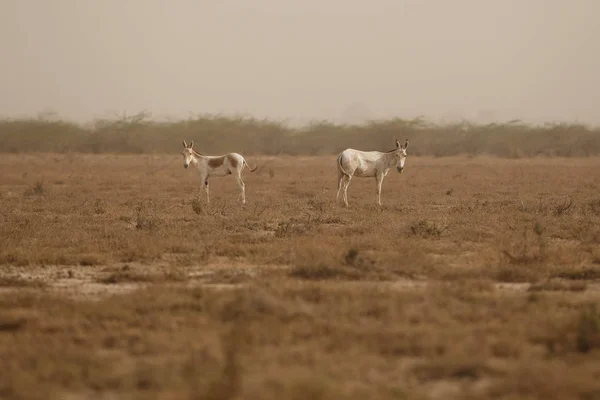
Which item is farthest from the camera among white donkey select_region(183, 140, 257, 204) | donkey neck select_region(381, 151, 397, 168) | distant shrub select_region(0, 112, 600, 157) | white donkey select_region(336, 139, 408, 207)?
distant shrub select_region(0, 112, 600, 157)

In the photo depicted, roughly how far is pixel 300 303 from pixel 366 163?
11538 millimetres

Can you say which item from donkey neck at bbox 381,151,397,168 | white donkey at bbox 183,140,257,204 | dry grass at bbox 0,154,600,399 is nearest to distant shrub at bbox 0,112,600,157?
white donkey at bbox 183,140,257,204

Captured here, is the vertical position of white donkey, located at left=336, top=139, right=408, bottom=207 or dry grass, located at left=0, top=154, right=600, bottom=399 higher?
white donkey, located at left=336, top=139, right=408, bottom=207

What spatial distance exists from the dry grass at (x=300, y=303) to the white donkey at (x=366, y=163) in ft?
5.20

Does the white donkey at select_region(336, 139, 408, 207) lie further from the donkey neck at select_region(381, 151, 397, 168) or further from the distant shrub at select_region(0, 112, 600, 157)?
the distant shrub at select_region(0, 112, 600, 157)

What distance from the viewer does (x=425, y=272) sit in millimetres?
10367

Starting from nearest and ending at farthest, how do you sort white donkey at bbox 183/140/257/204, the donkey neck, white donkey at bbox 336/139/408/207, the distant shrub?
white donkey at bbox 336/139/408/207 → the donkey neck → white donkey at bbox 183/140/257/204 → the distant shrub

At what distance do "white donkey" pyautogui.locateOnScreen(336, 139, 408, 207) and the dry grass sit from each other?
1.59 metres

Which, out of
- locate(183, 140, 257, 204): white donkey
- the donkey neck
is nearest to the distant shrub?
locate(183, 140, 257, 204): white donkey

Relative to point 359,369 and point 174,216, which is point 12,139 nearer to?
point 174,216

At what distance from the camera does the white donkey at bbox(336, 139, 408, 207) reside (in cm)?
1933

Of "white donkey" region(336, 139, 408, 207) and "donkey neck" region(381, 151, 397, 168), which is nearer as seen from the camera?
"white donkey" region(336, 139, 408, 207)

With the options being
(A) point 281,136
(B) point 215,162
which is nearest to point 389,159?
(B) point 215,162

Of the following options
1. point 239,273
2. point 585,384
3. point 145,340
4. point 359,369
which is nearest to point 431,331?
point 359,369
